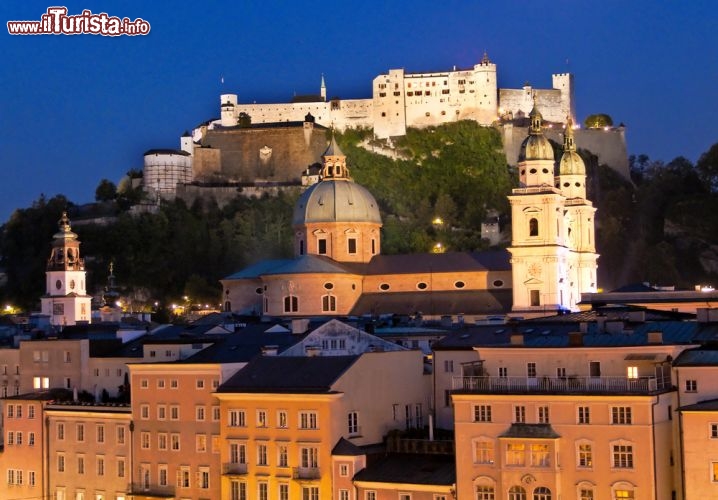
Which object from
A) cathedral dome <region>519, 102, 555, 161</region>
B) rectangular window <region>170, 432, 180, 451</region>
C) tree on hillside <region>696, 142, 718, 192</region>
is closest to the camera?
rectangular window <region>170, 432, 180, 451</region>

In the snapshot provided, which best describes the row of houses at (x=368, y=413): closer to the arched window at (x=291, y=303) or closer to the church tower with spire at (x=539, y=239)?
the church tower with spire at (x=539, y=239)

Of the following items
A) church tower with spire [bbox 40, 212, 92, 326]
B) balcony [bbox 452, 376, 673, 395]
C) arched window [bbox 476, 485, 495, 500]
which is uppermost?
church tower with spire [bbox 40, 212, 92, 326]

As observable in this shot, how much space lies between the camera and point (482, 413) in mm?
42875

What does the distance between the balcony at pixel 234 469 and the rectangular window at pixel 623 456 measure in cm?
1294

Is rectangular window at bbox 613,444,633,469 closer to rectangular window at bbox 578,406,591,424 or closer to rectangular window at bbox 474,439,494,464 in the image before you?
rectangular window at bbox 578,406,591,424

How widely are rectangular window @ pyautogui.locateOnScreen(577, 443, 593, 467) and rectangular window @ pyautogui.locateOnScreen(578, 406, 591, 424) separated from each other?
575 mm

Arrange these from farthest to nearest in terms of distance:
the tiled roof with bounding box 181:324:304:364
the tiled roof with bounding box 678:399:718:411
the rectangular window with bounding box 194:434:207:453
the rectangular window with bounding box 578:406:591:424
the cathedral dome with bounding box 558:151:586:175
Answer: the cathedral dome with bounding box 558:151:586:175, the tiled roof with bounding box 181:324:304:364, the rectangular window with bounding box 194:434:207:453, the rectangular window with bounding box 578:406:591:424, the tiled roof with bounding box 678:399:718:411

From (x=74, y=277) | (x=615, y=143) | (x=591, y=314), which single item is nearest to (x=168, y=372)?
(x=591, y=314)

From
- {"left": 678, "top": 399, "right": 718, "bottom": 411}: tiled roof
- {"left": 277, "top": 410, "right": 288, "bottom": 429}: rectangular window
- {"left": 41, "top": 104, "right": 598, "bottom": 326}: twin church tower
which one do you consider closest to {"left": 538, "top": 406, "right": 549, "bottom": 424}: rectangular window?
{"left": 678, "top": 399, "right": 718, "bottom": 411}: tiled roof

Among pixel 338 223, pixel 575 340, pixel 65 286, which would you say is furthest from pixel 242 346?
pixel 65 286

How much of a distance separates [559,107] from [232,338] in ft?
295

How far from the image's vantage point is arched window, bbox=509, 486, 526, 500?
4194 centimetres

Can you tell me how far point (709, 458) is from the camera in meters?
38.8

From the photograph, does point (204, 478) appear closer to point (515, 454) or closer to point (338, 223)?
point (515, 454)
